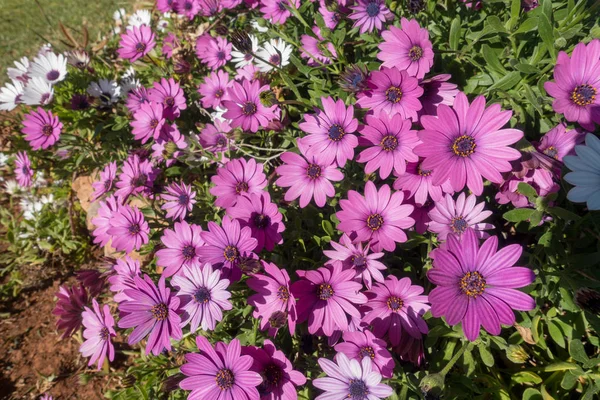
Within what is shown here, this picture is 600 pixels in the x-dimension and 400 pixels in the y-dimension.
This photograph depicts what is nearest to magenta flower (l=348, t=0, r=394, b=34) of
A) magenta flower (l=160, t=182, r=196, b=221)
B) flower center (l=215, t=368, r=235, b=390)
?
magenta flower (l=160, t=182, r=196, b=221)

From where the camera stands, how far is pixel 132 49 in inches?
115

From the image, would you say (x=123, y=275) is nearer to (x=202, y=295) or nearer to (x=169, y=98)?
(x=202, y=295)

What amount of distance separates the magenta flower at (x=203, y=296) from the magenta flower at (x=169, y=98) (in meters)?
1.24

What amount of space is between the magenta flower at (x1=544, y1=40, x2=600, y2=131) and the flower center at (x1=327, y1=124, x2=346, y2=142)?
0.74 metres

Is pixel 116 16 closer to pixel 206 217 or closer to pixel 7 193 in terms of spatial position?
pixel 7 193

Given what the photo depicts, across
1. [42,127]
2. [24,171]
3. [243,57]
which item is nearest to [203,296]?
[243,57]

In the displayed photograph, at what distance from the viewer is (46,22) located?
5.16m

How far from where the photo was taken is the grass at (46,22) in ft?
15.8

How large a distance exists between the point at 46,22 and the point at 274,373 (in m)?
5.62

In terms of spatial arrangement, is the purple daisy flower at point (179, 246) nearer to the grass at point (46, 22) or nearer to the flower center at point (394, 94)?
the flower center at point (394, 94)

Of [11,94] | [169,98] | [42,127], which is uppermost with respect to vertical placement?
[11,94]

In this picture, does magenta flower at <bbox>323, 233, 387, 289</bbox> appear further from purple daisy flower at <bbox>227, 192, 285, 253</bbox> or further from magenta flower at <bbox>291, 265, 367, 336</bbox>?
purple daisy flower at <bbox>227, 192, 285, 253</bbox>

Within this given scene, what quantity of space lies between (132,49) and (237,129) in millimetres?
1423

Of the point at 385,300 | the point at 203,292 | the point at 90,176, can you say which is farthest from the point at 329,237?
the point at 90,176
